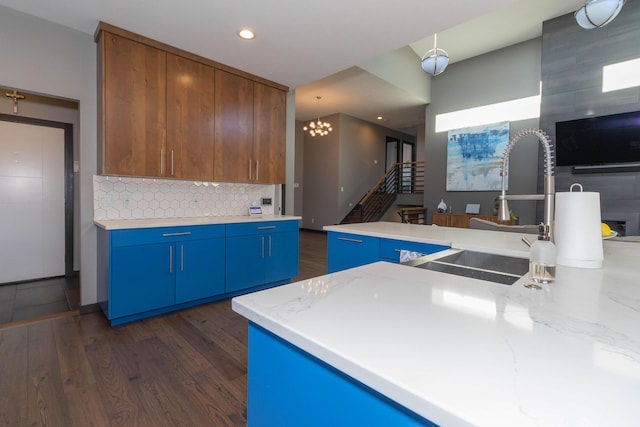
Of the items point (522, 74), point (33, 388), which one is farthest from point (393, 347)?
point (522, 74)

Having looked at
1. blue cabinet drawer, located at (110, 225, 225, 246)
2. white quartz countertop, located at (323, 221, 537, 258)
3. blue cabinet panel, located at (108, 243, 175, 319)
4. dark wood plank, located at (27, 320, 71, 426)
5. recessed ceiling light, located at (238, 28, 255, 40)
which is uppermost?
recessed ceiling light, located at (238, 28, 255, 40)

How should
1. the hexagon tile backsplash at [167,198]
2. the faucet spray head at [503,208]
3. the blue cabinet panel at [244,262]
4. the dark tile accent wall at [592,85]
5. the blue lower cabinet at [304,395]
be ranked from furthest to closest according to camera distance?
the dark tile accent wall at [592,85]
the blue cabinet panel at [244,262]
the hexagon tile backsplash at [167,198]
the faucet spray head at [503,208]
the blue lower cabinet at [304,395]

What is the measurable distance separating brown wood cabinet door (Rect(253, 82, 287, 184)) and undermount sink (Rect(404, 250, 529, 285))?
2759 millimetres

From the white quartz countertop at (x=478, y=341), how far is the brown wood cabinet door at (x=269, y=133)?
303 cm

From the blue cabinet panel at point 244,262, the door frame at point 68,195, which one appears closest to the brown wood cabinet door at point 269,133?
the blue cabinet panel at point 244,262

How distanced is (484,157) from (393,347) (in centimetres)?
637

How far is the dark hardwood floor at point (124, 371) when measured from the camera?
1.54m

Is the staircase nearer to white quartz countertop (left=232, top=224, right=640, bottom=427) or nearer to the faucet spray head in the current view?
the faucet spray head

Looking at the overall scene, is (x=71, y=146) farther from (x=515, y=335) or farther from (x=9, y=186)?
(x=515, y=335)

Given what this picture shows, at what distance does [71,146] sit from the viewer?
380 cm

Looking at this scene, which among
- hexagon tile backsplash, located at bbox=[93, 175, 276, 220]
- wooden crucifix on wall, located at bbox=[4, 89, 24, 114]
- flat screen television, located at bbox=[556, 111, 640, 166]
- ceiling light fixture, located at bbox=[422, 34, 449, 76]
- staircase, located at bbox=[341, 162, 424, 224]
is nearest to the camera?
hexagon tile backsplash, located at bbox=[93, 175, 276, 220]

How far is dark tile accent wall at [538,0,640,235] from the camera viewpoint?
4.25 metres

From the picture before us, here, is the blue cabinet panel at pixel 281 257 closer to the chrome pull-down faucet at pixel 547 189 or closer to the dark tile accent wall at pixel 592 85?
the chrome pull-down faucet at pixel 547 189

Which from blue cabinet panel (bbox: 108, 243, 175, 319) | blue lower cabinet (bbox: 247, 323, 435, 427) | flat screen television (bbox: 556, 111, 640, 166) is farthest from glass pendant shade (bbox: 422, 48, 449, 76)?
blue lower cabinet (bbox: 247, 323, 435, 427)
